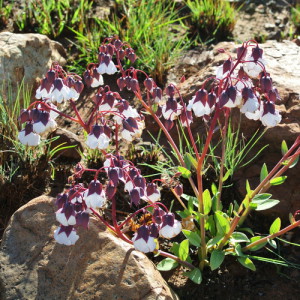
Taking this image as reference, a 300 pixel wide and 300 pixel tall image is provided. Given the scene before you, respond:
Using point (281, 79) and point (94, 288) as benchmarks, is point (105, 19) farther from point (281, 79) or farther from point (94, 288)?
point (94, 288)

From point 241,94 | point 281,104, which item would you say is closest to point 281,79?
point 281,104

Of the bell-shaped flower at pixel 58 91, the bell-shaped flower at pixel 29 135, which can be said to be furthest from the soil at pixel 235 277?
the bell-shaped flower at pixel 58 91

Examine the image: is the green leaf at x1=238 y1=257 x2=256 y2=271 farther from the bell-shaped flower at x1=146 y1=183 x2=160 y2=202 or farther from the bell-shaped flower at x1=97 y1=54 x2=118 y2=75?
the bell-shaped flower at x1=97 y1=54 x2=118 y2=75

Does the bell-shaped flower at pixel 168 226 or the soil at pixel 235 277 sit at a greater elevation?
the bell-shaped flower at pixel 168 226

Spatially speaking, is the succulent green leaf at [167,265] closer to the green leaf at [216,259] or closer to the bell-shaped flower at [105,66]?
the green leaf at [216,259]

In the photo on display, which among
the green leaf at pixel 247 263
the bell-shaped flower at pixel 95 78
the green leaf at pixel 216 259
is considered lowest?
the green leaf at pixel 247 263

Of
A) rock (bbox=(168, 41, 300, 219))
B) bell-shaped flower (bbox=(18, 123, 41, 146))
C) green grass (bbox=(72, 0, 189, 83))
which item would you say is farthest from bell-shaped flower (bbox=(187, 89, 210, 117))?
green grass (bbox=(72, 0, 189, 83))

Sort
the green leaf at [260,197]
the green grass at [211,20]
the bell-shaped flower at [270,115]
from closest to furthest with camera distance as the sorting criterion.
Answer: the bell-shaped flower at [270,115]
the green leaf at [260,197]
the green grass at [211,20]
